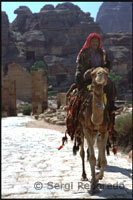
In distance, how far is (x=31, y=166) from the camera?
6785mm

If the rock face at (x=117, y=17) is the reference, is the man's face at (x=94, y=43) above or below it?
below

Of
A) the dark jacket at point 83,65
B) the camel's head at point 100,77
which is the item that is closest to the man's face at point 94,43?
the dark jacket at point 83,65

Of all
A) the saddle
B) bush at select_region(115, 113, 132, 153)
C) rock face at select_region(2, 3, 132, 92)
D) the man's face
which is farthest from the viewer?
rock face at select_region(2, 3, 132, 92)

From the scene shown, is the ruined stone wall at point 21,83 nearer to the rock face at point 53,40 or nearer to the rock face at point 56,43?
the rock face at point 56,43

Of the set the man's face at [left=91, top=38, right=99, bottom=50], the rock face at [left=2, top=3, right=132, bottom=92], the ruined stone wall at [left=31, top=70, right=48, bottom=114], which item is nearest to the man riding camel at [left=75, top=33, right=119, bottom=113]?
the man's face at [left=91, top=38, right=99, bottom=50]

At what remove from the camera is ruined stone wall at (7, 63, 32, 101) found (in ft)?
168

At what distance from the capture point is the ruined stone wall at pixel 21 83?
51125 mm

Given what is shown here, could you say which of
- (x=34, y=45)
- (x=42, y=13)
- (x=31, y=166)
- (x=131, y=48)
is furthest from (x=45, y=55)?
(x=31, y=166)

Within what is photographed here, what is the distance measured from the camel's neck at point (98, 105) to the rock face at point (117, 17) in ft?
399

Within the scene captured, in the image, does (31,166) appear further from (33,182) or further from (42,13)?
(42,13)

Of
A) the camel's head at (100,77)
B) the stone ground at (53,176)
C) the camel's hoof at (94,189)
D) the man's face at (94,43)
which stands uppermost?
the man's face at (94,43)

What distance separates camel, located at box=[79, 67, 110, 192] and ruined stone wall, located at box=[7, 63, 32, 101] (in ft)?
154

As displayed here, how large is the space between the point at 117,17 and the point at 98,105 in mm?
130709

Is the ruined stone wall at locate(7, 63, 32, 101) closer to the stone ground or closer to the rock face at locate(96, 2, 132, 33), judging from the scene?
the stone ground
